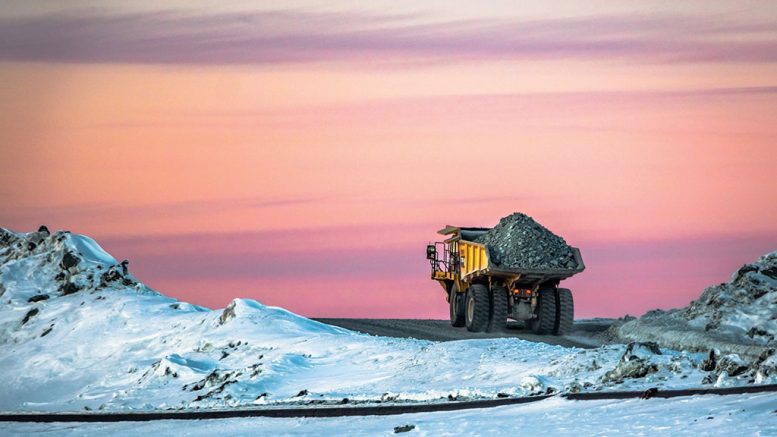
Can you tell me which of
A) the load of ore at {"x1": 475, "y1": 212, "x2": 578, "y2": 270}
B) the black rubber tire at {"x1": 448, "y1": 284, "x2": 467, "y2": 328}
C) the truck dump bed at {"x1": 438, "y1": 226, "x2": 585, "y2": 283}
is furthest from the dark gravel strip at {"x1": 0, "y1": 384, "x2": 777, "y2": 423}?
the black rubber tire at {"x1": 448, "y1": 284, "x2": 467, "y2": 328}

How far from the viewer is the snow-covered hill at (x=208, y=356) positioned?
21203 mm

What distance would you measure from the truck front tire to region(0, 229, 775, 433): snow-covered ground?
4.04 m

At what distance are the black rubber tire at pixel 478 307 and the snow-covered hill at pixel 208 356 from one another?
383 centimetres

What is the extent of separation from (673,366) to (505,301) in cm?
1332

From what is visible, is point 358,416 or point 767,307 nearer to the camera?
point 358,416

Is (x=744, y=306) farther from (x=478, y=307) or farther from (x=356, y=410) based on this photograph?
(x=356, y=410)

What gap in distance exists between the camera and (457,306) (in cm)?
3606

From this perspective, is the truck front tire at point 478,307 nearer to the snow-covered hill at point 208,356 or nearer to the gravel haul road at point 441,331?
the gravel haul road at point 441,331

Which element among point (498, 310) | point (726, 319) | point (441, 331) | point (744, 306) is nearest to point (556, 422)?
point (498, 310)

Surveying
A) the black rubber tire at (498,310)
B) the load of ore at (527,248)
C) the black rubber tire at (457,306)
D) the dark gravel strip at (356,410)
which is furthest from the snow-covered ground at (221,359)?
the black rubber tire at (457,306)

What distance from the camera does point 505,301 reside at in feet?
108

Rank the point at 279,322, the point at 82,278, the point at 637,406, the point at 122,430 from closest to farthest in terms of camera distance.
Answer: the point at 637,406 < the point at 122,430 < the point at 279,322 < the point at 82,278

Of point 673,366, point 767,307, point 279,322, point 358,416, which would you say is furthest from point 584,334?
point 358,416

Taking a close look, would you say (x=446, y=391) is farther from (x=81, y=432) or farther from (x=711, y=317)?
(x=711, y=317)
